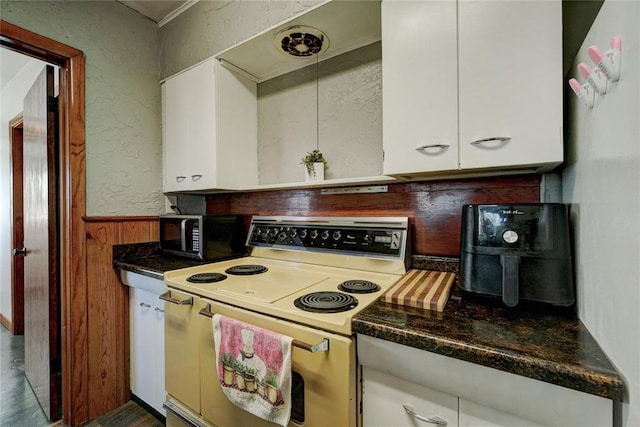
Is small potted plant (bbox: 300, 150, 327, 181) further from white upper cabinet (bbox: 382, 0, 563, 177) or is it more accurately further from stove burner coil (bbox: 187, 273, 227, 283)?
stove burner coil (bbox: 187, 273, 227, 283)

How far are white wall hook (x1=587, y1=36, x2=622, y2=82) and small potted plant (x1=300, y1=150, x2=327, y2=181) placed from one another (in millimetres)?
1160

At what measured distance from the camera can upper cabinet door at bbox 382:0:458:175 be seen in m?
1.01

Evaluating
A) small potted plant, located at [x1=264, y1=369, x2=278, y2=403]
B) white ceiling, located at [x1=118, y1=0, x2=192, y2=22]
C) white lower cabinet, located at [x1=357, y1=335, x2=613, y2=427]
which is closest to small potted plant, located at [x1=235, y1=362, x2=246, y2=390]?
small potted plant, located at [x1=264, y1=369, x2=278, y2=403]

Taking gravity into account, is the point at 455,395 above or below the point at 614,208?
below

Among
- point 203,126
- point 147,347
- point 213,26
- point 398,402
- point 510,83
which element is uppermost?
point 213,26

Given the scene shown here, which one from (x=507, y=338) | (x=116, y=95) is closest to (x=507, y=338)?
(x=507, y=338)

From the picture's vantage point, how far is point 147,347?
1.67 meters

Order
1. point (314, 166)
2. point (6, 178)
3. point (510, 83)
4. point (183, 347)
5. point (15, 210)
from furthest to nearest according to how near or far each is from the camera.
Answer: point (6, 178) < point (15, 210) < point (314, 166) < point (183, 347) < point (510, 83)

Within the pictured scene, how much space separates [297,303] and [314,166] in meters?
0.85

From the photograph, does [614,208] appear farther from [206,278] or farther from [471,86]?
Answer: [206,278]

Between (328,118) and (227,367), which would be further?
(328,118)

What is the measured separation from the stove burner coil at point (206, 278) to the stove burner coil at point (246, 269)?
0.08m

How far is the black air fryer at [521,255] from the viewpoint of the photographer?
831 mm

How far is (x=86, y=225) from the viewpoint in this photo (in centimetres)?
168
